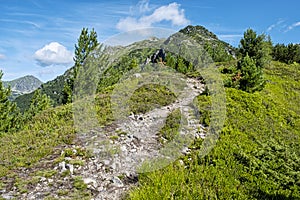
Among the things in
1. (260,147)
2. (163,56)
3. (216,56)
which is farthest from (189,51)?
(260,147)

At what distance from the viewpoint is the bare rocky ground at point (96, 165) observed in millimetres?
6375

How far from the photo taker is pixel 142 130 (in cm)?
1120

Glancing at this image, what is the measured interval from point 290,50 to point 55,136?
48155mm

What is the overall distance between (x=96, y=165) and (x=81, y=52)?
838 inches

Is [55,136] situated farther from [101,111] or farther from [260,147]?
[260,147]

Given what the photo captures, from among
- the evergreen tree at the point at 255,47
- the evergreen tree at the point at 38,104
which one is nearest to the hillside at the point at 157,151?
the evergreen tree at the point at 255,47

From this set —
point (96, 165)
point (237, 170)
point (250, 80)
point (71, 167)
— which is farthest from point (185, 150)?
point (250, 80)

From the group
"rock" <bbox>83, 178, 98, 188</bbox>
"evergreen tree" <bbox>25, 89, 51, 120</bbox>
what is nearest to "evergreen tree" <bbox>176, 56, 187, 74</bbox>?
"evergreen tree" <bbox>25, 89, 51, 120</bbox>

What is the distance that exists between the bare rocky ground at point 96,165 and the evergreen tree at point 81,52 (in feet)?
54.3

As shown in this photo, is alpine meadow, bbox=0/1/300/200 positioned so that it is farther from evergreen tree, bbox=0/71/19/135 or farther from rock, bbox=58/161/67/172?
evergreen tree, bbox=0/71/19/135

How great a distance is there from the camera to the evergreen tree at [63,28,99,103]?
26500 mm

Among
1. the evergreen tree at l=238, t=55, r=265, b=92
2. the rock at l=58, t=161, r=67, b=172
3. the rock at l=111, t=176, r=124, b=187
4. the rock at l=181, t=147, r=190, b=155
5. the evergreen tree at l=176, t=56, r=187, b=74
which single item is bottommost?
the rock at l=111, t=176, r=124, b=187

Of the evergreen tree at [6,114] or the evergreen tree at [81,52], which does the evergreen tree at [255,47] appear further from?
the evergreen tree at [6,114]

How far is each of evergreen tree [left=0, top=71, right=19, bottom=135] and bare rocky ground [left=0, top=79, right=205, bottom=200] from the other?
13675 millimetres
